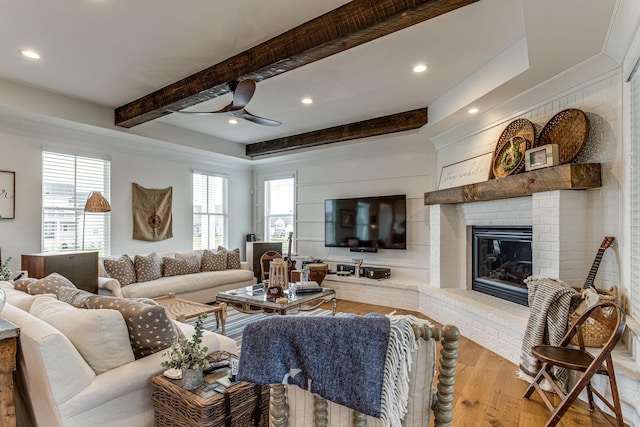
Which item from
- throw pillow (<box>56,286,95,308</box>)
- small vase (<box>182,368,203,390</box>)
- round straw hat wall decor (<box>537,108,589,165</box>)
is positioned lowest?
small vase (<box>182,368,203,390</box>)

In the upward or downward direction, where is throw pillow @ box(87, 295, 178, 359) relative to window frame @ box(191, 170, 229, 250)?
downward

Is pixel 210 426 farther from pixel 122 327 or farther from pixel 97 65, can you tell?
pixel 97 65

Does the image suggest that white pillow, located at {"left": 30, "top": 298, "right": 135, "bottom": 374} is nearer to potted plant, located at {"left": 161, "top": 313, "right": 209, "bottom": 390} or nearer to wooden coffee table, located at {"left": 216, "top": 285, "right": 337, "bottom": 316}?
potted plant, located at {"left": 161, "top": 313, "right": 209, "bottom": 390}

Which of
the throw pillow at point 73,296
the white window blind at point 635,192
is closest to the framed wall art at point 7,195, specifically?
the throw pillow at point 73,296

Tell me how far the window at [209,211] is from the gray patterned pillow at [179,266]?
870 mm

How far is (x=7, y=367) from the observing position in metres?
1.70

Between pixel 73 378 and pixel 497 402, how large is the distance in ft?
8.66

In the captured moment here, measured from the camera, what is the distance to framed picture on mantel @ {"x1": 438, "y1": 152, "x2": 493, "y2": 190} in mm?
3967

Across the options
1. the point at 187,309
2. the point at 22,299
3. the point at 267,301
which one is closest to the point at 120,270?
the point at 187,309

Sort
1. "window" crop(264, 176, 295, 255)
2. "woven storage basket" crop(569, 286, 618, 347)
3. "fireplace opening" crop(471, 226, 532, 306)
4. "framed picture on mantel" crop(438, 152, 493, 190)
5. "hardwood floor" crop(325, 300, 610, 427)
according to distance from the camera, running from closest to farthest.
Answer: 1. "hardwood floor" crop(325, 300, 610, 427)
2. "woven storage basket" crop(569, 286, 618, 347)
3. "fireplace opening" crop(471, 226, 532, 306)
4. "framed picture on mantel" crop(438, 152, 493, 190)
5. "window" crop(264, 176, 295, 255)

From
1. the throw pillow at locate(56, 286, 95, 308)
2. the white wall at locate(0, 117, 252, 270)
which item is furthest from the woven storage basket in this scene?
the white wall at locate(0, 117, 252, 270)

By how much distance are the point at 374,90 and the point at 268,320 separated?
3.30m

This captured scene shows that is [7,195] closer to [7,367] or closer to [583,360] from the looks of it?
[7,367]

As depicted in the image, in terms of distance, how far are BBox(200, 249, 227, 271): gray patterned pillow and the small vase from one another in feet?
13.6
